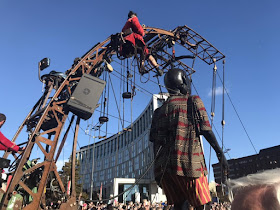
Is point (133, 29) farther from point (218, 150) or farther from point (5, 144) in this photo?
point (218, 150)

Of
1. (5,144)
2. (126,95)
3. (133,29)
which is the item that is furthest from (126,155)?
(5,144)

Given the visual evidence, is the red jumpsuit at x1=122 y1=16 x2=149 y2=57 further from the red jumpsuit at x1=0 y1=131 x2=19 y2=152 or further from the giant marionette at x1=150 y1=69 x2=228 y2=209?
the red jumpsuit at x1=0 y1=131 x2=19 y2=152

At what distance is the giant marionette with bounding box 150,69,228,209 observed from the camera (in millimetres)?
2641

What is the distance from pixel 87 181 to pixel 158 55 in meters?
54.8

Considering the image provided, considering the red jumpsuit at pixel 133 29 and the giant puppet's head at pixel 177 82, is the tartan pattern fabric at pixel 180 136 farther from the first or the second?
the red jumpsuit at pixel 133 29

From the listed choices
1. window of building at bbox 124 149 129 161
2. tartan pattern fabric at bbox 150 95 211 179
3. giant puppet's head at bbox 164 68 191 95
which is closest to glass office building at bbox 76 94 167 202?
window of building at bbox 124 149 129 161

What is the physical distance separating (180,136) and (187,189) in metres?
0.66

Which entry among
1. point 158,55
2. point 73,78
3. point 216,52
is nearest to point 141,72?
point 158,55

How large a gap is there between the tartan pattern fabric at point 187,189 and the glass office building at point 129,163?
14527mm

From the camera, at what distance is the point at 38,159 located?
18.4 feet

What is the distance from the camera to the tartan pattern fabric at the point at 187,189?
8.63 feet

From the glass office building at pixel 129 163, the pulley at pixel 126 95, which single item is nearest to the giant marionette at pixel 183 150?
the pulley at pixel 126 95

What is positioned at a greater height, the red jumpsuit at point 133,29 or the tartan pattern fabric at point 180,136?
the red jumpsuit at point 133,29

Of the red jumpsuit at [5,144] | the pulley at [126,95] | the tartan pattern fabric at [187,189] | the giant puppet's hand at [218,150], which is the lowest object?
the tartan pattern fabric at [187,189]
